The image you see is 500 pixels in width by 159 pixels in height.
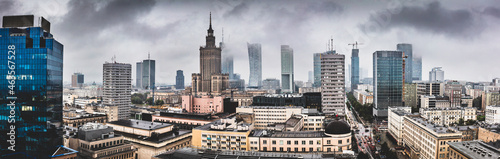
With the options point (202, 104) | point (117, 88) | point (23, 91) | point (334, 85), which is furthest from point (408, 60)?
point (23, 91)

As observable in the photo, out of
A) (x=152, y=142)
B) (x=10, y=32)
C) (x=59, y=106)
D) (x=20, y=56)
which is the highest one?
(x=10, y=32)

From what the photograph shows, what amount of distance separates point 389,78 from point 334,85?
31288 mm

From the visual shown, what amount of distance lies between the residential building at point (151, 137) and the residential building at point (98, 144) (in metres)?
3.52

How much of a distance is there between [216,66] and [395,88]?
7263 centimetres

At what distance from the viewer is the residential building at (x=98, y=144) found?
1403 inches

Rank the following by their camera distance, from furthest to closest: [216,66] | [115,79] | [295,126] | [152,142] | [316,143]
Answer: [216,66]
[115,79]
[295,126]
[152,142]
[316,143]

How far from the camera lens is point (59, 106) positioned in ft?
104

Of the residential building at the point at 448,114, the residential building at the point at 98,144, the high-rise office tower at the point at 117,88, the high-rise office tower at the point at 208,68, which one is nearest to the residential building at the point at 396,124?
the residential building at the point at 448,114

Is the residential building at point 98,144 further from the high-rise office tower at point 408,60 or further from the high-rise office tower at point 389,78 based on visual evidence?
the high-rise office tower at point 408,60

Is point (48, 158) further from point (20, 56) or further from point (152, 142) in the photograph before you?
point (152, 142)

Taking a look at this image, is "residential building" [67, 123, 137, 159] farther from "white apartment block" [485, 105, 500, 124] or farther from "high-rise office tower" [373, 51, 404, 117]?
"high-rise office tower" [373, 51, 404, 117]

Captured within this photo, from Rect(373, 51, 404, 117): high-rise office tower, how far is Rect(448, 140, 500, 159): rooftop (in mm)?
59109

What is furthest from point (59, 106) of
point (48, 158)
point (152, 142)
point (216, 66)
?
point (216, 66)

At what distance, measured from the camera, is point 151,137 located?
43.9m
